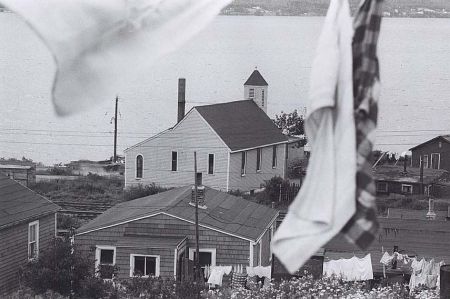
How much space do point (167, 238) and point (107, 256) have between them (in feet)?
5.00

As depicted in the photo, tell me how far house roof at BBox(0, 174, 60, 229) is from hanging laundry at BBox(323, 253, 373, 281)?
7289mm

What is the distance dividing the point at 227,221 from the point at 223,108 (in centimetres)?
2505

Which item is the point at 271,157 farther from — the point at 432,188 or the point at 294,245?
the point at 294,245

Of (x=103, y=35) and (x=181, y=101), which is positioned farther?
(x=181, y=101)

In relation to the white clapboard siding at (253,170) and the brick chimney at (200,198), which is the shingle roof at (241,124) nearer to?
the white clapboard siding at (253,170)

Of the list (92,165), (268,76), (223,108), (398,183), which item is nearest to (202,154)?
(223,108)

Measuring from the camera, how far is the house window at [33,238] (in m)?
22.4

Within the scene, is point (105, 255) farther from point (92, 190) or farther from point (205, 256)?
point (92, 190)

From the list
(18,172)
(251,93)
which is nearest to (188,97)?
(251,93)

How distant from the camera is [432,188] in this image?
45719 millimetres

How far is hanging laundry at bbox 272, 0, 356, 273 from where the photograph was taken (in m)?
4.98

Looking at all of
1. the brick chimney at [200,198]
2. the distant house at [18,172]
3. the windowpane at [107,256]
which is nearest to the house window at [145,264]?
the windowpane at [107,256]

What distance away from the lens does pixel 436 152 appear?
52656mm

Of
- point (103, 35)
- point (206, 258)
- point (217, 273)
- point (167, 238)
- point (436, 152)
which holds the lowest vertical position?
point (217, 273)
